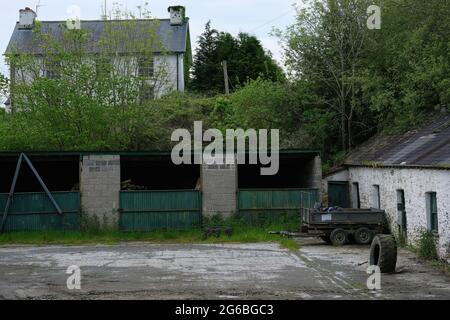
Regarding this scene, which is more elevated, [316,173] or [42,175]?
[42,175]

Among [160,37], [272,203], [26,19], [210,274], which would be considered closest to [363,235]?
[272,203]

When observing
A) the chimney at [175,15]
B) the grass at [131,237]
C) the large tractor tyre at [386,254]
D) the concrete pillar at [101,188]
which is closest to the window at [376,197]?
the grass at [131,237]

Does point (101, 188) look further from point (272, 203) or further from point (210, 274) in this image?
point (210, 274)

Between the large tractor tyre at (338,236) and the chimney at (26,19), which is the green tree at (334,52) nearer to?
the large tractor tyre at (338,236)

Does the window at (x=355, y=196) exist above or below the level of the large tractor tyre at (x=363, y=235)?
above

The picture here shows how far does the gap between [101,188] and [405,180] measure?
12.3 metres

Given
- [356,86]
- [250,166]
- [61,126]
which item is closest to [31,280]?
[61,126]

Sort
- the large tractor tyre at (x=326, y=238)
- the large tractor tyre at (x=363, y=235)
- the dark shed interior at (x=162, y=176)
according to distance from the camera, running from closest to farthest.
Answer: the large tractor tyre at (x=363, y=235) < the large tractor tyre at (x=326, y=238) < the dark shed interior at (x=162, y=176)

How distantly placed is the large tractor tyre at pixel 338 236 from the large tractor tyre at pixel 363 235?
47 centimetres

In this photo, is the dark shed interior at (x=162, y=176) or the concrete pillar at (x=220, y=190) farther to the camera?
the dark shed interior at (x=162, y=176)

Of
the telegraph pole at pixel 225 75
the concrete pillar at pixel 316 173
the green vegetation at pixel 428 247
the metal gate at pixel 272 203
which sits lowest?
the green vegetation at pixel 428 247

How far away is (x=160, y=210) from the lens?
997 inches

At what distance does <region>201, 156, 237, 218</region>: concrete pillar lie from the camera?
25.3 meters

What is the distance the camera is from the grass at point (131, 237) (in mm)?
23281
